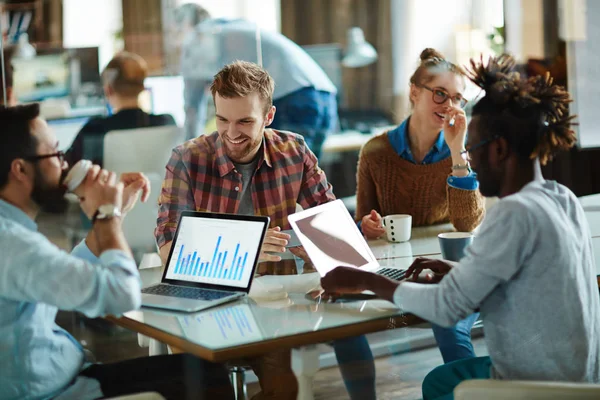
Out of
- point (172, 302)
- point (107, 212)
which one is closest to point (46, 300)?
point (107, 212)

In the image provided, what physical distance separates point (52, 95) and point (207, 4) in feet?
2.62

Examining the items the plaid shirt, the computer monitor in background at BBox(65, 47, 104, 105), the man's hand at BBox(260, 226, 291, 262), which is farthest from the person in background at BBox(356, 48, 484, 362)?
the computer monitor in background at BBox(65, 47, 104, 105)

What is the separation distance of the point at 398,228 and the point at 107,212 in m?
0.96

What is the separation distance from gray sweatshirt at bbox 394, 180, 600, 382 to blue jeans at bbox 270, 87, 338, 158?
127 centimetres

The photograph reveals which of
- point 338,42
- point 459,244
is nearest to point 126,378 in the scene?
point 459,244

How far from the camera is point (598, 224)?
2582 mm

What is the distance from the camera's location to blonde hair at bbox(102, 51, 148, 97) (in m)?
2.79

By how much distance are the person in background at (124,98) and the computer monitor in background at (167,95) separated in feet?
0.08

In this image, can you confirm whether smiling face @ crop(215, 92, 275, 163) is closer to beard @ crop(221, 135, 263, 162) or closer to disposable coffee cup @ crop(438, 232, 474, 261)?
beard @ crop(221, 135, 263, 162)

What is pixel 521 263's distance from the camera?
4.81ft

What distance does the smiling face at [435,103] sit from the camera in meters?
2.48

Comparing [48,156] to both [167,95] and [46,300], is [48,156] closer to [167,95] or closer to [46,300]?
[46,300]

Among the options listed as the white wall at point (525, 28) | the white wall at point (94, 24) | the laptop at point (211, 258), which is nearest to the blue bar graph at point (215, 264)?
the laptop at point (211, 258)

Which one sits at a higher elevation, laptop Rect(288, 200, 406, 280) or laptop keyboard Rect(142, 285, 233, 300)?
laptop Rect(288, 200, 406, 280)
